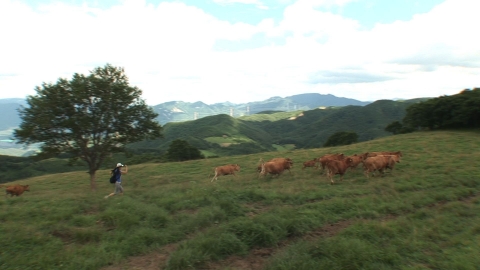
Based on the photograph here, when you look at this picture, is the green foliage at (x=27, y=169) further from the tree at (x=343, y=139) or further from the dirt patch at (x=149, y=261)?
the dirt patch at (x=149, y=261)

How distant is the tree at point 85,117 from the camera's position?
2264 centimetres

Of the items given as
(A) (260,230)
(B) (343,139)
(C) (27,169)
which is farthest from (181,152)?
(C) (27,169)

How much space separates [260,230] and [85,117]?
19618 mm

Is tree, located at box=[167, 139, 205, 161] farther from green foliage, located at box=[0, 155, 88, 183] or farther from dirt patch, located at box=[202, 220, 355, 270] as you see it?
dirt patch, located at box=[202, 220, 355, 270]

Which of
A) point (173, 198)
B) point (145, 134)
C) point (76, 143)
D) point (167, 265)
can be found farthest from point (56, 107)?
point (167, 265)

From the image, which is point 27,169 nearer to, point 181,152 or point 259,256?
point 181,152

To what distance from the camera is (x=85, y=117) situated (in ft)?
75.6

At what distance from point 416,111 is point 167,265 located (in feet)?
177

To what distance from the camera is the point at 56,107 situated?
22.7m


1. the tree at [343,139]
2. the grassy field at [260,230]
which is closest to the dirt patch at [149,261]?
the grassy field at [260,230]

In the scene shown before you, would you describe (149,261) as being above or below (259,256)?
above

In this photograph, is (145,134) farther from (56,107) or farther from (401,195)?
(401,195)

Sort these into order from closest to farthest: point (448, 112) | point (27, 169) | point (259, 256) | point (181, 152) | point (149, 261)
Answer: point (149, 261) → point (259, 256) → point (448, 112) → point (181, 152) → point (27, 169)

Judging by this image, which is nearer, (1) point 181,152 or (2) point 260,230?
(2) point 260,230
